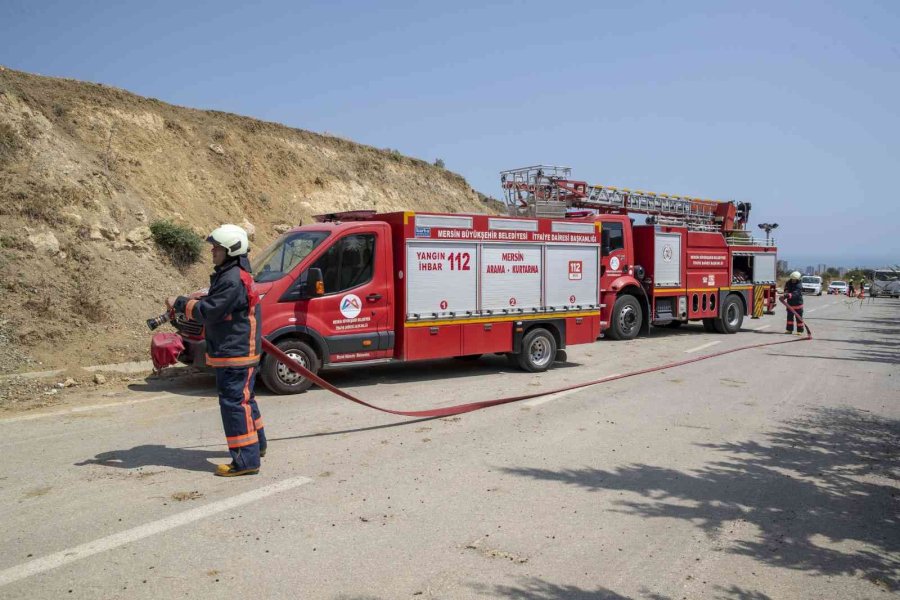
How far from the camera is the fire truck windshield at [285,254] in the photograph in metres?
9.33

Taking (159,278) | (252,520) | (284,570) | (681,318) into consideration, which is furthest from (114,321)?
(681,318)

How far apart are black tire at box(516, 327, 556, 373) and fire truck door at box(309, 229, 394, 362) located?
2554 mm

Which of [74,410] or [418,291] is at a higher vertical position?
[418,291]

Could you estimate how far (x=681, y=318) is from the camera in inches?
697

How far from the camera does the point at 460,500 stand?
17.3ft

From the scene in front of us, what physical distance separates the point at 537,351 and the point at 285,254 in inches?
183

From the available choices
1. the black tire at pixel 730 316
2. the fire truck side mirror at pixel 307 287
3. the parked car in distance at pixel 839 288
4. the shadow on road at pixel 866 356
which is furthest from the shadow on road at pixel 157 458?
the parked car in distance at pixel 839 288

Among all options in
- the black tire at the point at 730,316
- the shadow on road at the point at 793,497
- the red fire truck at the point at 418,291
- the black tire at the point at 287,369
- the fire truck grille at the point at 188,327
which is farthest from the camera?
the black tire at the point at 730,316

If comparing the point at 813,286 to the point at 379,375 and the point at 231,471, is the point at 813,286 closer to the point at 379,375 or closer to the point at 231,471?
the point at 379,375

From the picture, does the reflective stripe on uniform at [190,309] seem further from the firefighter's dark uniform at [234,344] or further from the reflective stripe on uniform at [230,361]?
the reflective stripe on uniform at [230,361]

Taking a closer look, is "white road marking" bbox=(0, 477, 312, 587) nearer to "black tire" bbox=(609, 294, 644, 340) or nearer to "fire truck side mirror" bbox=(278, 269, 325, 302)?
"fire truck side mirror" bbox=(278, 269, 325, 302)

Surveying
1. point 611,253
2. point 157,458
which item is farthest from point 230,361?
point 611,253

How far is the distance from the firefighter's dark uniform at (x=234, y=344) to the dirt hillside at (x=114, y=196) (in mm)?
5978

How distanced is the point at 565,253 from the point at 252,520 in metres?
8.42
